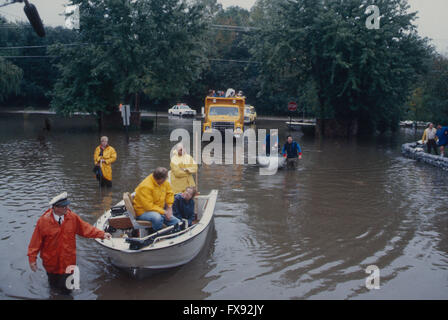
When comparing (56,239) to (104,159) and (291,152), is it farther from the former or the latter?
(291,152)

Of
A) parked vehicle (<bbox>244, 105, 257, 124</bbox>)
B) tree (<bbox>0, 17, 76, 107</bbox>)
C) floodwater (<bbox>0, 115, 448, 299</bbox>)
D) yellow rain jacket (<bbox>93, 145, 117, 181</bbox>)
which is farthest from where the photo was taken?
tree (<bbox>0, 17, 76, 107</bbox>)

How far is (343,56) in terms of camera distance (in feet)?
101

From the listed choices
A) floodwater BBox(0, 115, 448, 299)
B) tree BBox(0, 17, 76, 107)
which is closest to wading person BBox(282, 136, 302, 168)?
floodwater BBox(0, 115, 448, 299)

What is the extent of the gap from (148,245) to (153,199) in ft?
3.69

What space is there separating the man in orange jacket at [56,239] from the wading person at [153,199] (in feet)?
5.34

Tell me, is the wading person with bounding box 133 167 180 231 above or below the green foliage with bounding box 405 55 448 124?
below

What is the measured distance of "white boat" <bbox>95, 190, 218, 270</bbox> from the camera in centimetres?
703

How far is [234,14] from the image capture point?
279 feet

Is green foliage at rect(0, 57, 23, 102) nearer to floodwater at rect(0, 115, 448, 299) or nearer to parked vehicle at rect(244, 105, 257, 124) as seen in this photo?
parked vehicle at rect(244, 105, 257, 124)

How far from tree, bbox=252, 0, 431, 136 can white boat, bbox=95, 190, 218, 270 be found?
931 inches

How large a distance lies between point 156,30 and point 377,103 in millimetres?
16035

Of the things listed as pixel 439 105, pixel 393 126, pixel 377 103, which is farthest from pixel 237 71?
pixel 439 105

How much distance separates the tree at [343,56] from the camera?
3000 centimetres

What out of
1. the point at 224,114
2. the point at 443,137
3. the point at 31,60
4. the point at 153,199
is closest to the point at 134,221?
the point at 153,199
